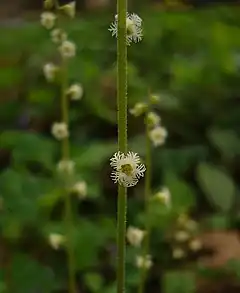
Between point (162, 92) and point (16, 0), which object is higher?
point (162, 92)

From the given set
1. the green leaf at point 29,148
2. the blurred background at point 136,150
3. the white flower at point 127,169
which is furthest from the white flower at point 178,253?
the white flower at point 127,169

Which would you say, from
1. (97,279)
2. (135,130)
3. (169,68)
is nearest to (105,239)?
(97,279)

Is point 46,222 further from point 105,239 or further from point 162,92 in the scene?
point 162,92

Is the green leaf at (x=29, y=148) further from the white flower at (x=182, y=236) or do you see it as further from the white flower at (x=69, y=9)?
the white flower at (x=69, y=9)

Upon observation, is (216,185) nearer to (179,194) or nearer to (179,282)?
(179,194)

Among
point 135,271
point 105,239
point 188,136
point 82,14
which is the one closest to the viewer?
point 135,271

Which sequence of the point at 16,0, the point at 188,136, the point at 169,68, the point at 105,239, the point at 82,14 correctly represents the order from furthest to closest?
the point at 16,0 → the point at 82,14 → the point at 169,68 → the point at 188,136 → the point at 105,239

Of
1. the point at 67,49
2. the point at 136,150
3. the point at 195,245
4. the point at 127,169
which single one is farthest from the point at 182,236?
the point at 127,169
